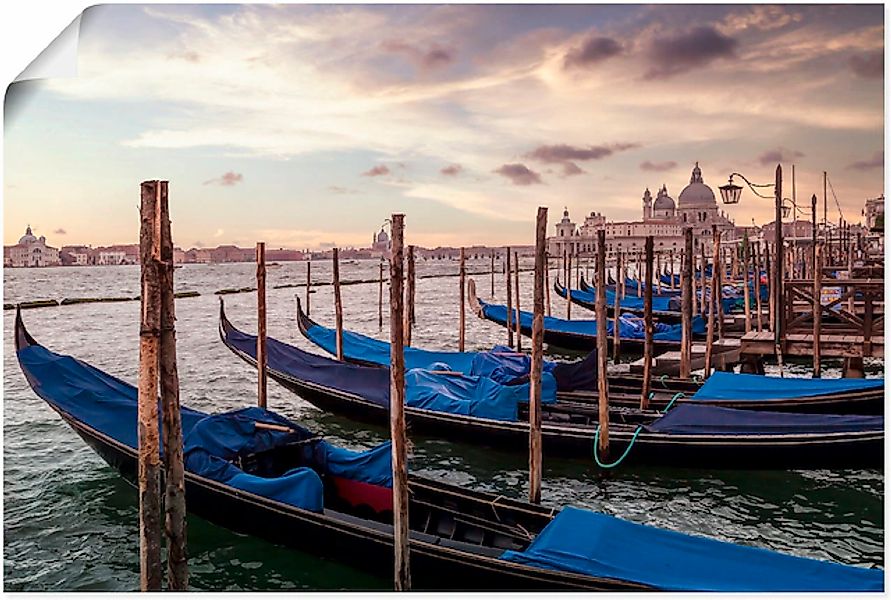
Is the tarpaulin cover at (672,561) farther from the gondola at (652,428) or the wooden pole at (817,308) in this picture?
the wooden pole at (817,308)

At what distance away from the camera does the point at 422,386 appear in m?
4.32

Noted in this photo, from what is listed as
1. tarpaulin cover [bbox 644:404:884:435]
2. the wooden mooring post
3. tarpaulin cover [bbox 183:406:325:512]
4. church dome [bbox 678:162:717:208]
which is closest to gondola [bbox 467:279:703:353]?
the wooden mooring post

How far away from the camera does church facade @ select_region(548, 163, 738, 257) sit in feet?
112

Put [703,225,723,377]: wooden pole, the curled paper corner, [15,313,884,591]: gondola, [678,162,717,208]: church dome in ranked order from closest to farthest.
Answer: the curled paper corner
[15,313,884,591]: gondola
[703,225,723,377]: wooden pole
[678,162,717,208]: church dome

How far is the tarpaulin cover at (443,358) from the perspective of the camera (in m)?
4.69

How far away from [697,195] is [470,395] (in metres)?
39.7

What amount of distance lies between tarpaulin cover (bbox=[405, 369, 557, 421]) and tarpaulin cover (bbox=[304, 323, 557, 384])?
33 centimetres

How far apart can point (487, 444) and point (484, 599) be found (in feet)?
7.17

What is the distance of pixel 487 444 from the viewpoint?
399 centimetres

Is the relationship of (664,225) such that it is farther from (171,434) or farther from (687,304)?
(171,434)

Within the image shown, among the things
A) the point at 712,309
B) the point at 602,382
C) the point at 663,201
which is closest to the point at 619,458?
the point at 602,382

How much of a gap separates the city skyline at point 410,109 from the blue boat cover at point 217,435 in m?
0.72

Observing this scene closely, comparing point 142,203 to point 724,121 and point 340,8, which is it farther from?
point 724,121

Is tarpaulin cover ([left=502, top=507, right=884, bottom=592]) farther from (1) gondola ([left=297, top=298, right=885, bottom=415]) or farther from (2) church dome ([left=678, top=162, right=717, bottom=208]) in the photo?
(2) church dome ([left=678, top=162, right=717, bottom=208])
